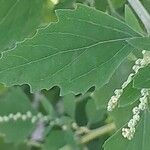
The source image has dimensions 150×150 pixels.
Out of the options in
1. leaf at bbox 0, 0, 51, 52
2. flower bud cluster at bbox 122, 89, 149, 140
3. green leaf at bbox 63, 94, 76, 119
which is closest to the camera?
flower bud cluster at bbox 122, 89, 149, 140

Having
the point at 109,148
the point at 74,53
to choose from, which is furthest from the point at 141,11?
the point at 109,148

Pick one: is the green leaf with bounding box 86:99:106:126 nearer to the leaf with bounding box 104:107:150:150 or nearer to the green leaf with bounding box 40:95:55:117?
the green leaf with bounding box 40:95:55:117

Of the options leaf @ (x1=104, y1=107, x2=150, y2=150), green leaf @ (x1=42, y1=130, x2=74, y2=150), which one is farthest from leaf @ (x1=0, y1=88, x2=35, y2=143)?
leaf @ (x1=104, y1=107, x2=150, y2=150)

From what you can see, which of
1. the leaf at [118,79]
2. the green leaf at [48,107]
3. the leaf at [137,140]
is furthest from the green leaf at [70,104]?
the leaf at [137,140]

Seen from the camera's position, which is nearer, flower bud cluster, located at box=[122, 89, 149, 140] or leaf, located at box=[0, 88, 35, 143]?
flower bud cluster, located at box=[122, 89, 149, 140]

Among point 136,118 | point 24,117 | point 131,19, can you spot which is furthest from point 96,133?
point 136,118

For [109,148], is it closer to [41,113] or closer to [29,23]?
[29,23]

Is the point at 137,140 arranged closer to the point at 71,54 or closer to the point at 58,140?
the point at 71,54
